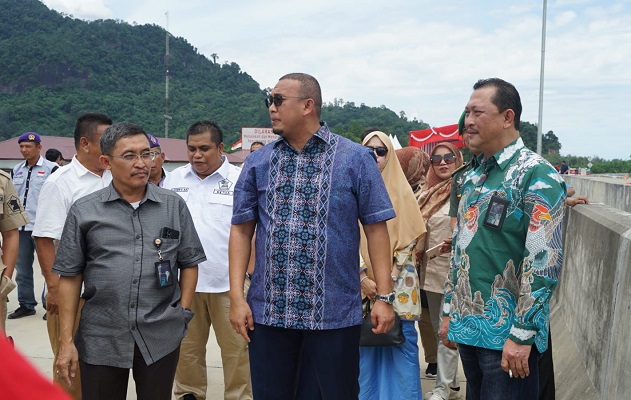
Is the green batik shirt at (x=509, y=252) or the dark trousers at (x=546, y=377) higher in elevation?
the green batik shirt at (x=509, y=252)

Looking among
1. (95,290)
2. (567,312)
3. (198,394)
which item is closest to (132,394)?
(198,394)

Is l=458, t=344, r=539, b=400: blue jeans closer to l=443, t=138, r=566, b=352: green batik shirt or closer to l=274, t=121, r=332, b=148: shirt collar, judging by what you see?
l=443, t=138, r=566, b=352: green batik shirt

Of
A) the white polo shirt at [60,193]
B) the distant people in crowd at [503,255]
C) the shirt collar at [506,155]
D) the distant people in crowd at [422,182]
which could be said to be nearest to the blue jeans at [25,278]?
the white polo shirt at [60,193]

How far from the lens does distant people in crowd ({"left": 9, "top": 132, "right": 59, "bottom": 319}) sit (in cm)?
802

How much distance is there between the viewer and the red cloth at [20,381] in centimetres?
75

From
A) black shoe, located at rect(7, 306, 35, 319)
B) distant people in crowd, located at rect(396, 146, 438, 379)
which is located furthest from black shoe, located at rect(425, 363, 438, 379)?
black shoe, located at rect(7, 306, 35, 319)

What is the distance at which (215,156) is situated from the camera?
16.6 feet

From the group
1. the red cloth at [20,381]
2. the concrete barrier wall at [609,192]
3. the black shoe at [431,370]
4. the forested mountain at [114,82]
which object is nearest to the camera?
the red cloth at [20,381]

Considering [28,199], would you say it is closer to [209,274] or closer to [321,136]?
[209,274]

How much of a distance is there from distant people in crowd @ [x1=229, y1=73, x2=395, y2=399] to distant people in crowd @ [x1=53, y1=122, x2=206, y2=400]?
42cm

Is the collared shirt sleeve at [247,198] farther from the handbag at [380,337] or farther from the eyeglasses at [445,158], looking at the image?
the eyeglasses at [445,158]

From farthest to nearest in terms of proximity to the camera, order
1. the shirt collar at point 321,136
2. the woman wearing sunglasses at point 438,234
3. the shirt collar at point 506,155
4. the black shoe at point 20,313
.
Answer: the black shoe at point 20,313, the woman wearing sunglasses at point 438,234, the shirt collar at point 321,136, the shirt collar at point 506,155

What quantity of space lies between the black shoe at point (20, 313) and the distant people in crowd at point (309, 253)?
17.9 feet

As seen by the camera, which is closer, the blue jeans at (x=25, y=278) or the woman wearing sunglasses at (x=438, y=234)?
the woman wearing sunglasses at (x=438, y=234)
